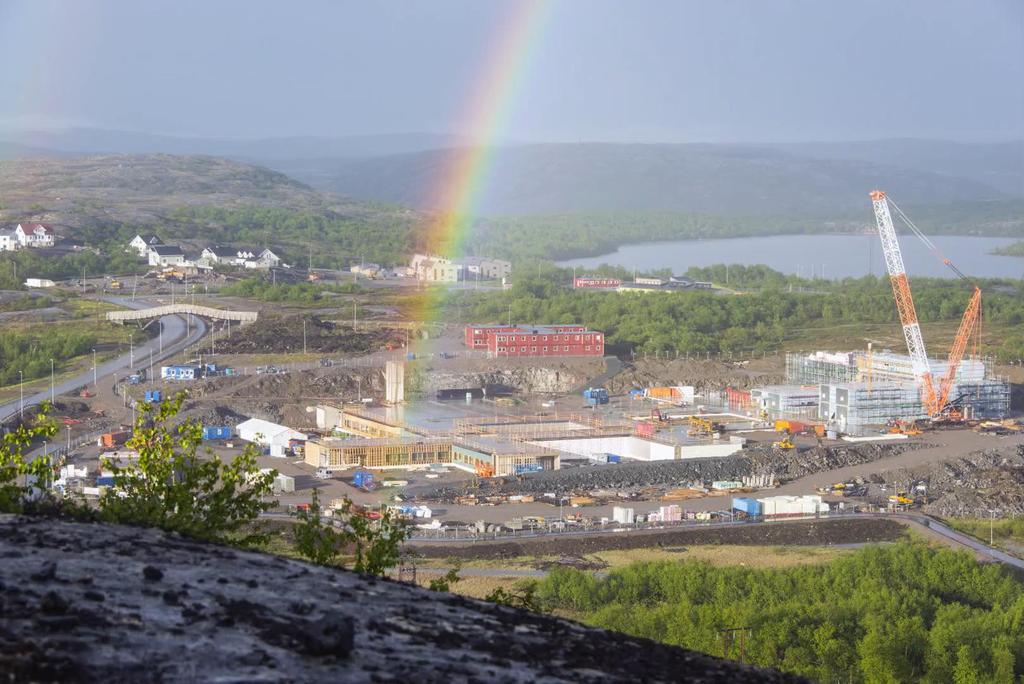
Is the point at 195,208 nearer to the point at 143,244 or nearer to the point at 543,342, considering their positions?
the point at 143,244

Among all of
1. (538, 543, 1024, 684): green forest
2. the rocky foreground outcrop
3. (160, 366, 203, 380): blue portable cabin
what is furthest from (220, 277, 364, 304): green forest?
the rocky foreground outcrop

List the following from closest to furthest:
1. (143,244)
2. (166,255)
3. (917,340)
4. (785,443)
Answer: (785,443) → (917,340) → (166,255) → (143,244)

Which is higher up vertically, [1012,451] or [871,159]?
→ [871,159]

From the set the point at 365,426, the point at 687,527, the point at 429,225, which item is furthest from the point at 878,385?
the point at 429,225

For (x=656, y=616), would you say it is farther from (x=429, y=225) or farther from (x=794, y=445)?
(x=429, y=225)

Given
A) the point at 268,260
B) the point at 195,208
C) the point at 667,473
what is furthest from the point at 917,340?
the point at 195,208

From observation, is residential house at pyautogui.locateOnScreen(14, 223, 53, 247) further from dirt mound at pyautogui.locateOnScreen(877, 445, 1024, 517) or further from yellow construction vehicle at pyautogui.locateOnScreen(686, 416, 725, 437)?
dirt mound at pyautogui.locateOnScreen(877, 445, 1024, 517)

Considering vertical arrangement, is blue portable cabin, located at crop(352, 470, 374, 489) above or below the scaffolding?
below
